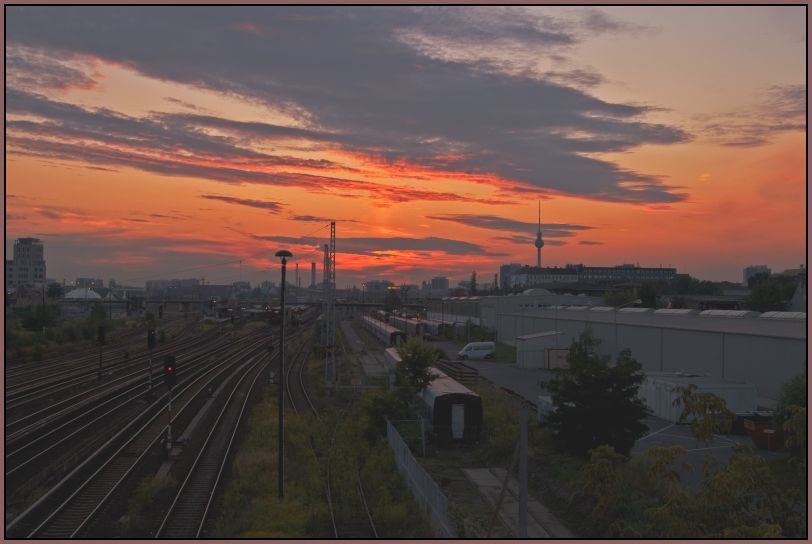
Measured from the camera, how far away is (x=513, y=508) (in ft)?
55.1

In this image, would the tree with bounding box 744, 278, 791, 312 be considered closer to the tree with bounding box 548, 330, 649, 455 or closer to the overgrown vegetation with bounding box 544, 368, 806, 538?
the tree with bounding box 548, 330, 649, 455

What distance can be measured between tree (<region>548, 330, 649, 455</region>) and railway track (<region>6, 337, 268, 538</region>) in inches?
476

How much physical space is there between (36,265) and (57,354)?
6135 inches

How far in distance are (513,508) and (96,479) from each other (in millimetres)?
10763

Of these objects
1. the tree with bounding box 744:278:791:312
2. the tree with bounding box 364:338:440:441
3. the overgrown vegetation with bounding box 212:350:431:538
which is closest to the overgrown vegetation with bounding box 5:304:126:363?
the overgrown vegetation with bounding box 212:350:431:538

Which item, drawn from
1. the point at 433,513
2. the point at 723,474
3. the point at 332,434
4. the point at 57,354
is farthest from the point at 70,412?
the point at 57,354

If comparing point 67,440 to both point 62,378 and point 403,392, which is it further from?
point 62,378

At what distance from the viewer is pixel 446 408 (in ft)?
79.0

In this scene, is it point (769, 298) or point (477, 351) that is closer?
point (477, 351)

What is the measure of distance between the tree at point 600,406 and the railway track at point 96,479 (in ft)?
39.7

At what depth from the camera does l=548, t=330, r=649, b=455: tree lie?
63.5 feet

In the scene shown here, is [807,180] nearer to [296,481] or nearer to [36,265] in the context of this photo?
[296,481]

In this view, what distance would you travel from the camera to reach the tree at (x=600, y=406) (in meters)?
19.4

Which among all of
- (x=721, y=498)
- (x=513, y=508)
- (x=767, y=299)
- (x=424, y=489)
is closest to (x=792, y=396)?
(x=513, y=508)
